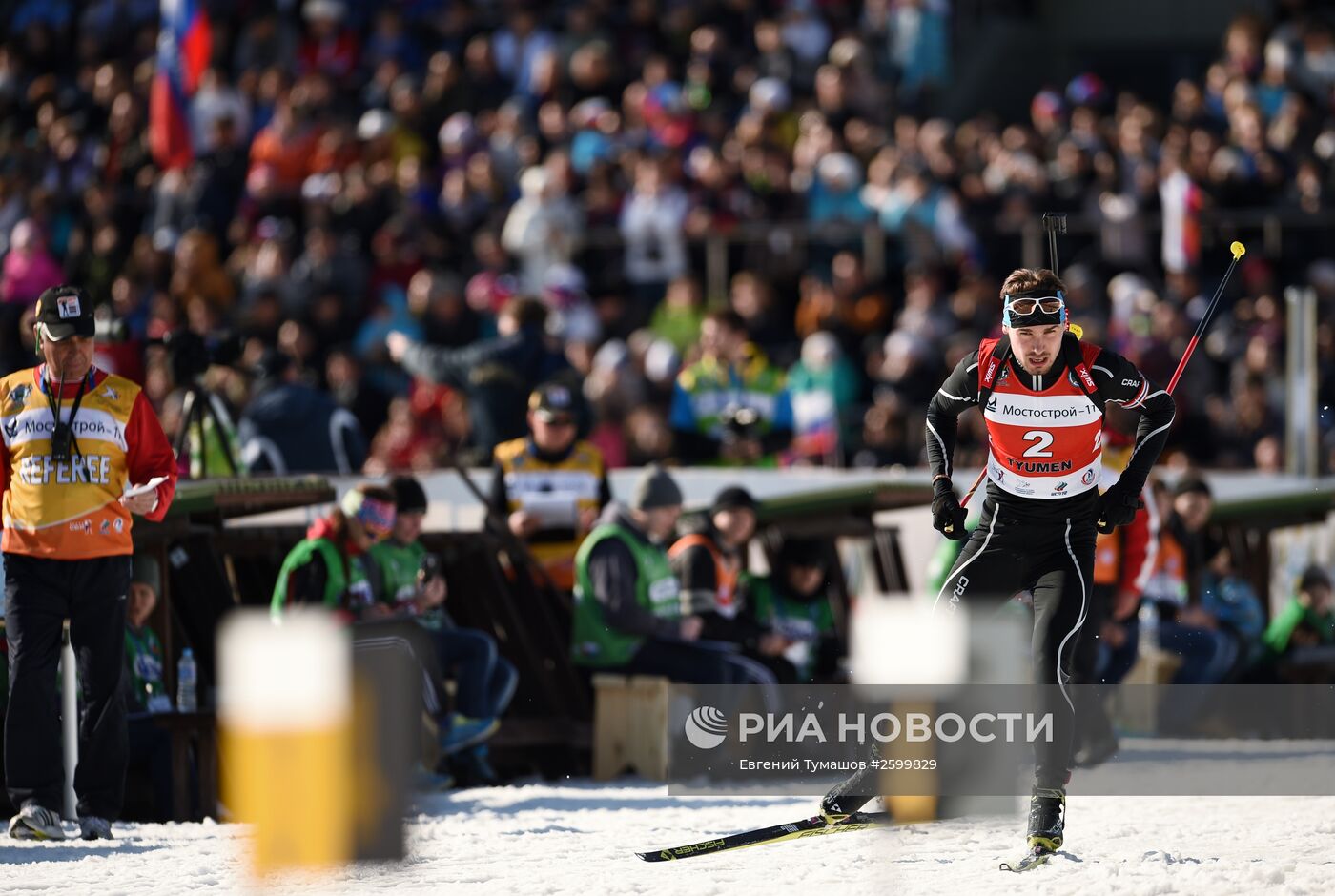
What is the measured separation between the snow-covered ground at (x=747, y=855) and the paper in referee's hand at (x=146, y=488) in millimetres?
1245

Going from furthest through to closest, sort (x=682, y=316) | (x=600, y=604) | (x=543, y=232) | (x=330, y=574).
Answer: (x=543, y=232)
(x=682, y=316)
(x=600, y=604)
(x=330, y=574)

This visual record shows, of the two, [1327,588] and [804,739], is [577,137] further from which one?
A: [804,739]

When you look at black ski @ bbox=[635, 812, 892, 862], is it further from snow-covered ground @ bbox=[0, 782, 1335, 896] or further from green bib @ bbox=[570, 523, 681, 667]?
green bib @ bbox=[570, 523, 681, 667]

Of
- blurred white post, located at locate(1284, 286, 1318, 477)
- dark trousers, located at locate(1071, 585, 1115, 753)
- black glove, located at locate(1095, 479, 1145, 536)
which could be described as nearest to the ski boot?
black glove, located at locate(1095, 479, 1145, 536)

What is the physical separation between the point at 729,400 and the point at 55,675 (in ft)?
19.2

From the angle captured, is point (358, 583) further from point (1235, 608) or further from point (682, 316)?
point (682, 316)

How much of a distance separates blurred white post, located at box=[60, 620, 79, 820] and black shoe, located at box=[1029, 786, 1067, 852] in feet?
11.6

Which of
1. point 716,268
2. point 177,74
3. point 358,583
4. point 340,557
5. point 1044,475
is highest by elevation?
point 177,74

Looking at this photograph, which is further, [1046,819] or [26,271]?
[26,271]

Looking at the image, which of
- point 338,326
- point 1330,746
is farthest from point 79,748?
point 338,326

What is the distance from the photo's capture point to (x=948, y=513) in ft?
25.3

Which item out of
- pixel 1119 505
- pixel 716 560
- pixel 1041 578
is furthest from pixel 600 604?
pixel 1119 505

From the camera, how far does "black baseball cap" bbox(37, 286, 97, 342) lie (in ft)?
27.6

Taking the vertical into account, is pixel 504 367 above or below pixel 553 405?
above
